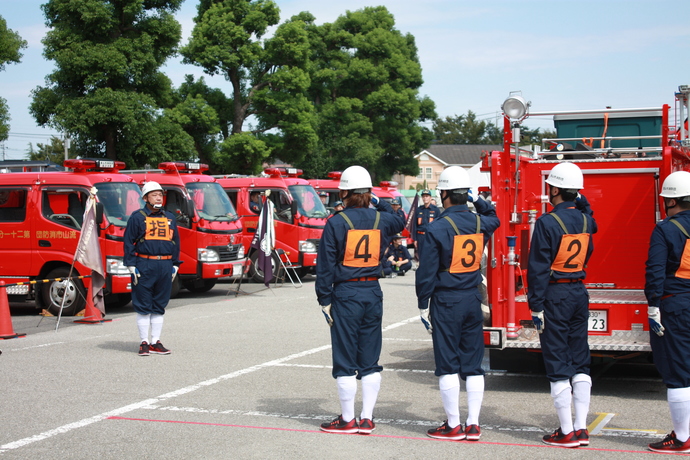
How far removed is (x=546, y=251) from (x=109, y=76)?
23.0 meters

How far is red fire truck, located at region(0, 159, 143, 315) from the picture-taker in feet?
46.7

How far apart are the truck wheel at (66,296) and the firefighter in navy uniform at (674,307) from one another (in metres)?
10.6

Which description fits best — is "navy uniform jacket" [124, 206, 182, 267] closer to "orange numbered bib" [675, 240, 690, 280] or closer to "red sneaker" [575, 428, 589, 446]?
"red sneaker" [575, 428, 589, 446]

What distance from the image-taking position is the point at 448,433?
6.13 m

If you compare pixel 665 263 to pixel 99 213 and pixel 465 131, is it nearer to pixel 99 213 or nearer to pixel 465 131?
pixel 99 213

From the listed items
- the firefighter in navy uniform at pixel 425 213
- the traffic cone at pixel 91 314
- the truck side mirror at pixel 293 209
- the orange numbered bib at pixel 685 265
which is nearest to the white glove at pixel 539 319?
the orange numbered bib at pixel 685 265

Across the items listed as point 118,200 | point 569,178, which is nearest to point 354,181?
point 569,178

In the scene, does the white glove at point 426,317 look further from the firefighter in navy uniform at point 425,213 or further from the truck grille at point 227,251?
the firefighter in navy uniform at point 425,213

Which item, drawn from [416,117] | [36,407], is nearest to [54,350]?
[36,407]

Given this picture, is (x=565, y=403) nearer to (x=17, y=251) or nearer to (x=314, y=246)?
(x=17, y=251)

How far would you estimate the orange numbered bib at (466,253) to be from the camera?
6.21 m

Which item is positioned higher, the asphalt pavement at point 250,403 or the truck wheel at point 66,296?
the truck wheel at point 66,296

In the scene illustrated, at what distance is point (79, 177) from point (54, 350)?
16.0ft

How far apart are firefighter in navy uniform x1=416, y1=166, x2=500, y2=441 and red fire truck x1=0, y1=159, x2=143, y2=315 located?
937 cm
